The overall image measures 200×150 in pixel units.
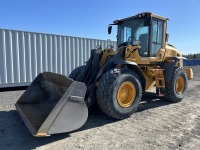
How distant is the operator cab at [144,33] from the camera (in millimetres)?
6090

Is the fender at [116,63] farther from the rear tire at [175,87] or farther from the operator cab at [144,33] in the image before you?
the rear tire at [175,87]

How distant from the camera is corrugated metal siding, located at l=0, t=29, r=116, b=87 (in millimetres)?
8727

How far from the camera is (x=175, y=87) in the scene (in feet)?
22.5

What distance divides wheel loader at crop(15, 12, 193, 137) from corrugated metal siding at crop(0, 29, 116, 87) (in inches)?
151

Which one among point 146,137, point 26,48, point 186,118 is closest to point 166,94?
point 186,118

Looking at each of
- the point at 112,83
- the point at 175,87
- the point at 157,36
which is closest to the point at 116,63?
the point at 112,83

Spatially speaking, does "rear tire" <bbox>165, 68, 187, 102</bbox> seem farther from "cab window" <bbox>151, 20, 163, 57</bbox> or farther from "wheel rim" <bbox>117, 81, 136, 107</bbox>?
"wheel rim" <bbox>117, 81, 136, 107</bbox>

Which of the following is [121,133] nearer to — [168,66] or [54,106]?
[54,106]

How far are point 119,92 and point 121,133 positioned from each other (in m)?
1.07

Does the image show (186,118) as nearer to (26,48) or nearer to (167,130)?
(167,130)

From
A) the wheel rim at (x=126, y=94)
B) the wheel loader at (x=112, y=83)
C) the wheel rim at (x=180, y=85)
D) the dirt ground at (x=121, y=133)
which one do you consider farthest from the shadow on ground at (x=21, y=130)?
the wheel rim at (x=180, y=85)

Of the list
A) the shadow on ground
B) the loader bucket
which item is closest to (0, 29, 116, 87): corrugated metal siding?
the shadow on ground

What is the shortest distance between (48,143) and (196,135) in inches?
111

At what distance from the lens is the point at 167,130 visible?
14.4 ft
